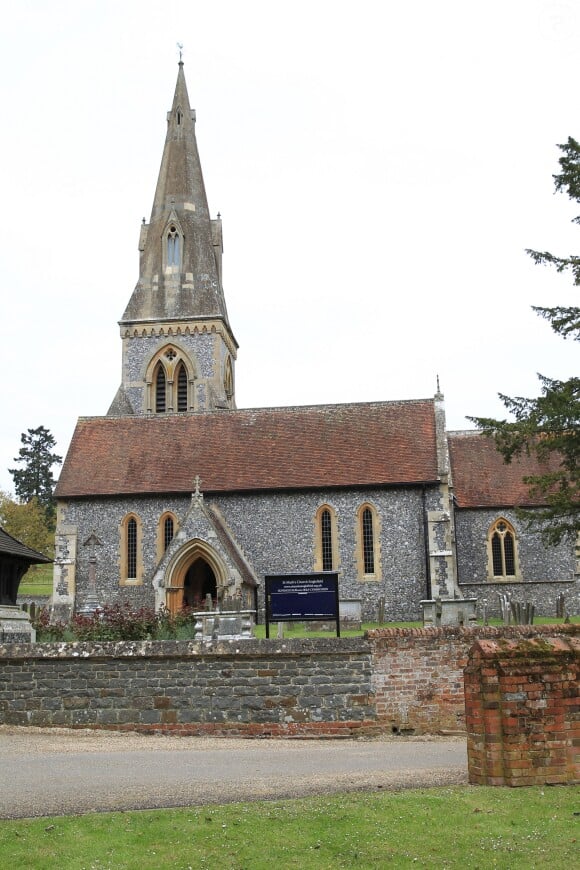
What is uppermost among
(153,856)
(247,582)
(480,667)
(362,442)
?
(362,442)

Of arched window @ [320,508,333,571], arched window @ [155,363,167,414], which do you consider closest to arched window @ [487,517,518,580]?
arched window @ [320,508,333,571]

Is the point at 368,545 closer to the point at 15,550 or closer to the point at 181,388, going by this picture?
the point at 15,550

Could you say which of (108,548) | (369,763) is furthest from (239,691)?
(108,548)

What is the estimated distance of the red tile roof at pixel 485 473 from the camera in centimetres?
3222

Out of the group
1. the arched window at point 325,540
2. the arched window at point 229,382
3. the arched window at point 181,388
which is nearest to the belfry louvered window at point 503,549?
the arched window at point 325,540

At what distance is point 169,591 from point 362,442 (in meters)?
8.62

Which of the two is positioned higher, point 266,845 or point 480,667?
point 480,667

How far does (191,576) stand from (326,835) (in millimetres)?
24720

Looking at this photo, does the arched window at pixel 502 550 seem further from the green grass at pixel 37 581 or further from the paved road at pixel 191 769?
the green grass at pixel 37 581

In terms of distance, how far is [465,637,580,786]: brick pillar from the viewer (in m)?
7.60

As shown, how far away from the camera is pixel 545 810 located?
6.89 meters

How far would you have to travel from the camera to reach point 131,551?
3131cm

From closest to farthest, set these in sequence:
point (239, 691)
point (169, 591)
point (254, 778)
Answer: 1. point (254, 778)
2. point (239, 691)
3. point (169, 591)

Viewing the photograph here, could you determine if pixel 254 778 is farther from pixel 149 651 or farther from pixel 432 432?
pixel 432 432
